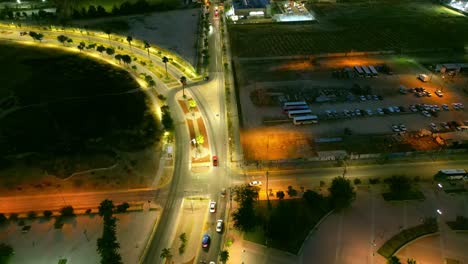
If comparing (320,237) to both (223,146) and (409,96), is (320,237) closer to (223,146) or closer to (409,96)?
(223,146)

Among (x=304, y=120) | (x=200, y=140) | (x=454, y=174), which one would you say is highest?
A: (x=304, y=120)

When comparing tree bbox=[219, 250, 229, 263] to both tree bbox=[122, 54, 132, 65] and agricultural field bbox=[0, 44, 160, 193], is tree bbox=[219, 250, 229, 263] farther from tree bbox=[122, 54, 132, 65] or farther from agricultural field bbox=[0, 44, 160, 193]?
tree bbox=[122, 54, 132, 65]

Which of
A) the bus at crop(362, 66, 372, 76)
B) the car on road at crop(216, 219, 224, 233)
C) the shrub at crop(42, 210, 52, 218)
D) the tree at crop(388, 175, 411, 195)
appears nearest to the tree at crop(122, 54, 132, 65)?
the shrub at crop(42, 210, 52, 218)

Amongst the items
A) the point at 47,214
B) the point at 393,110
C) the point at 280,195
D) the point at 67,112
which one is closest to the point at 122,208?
the point at 47,214

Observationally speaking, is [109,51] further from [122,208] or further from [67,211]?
[122,208]

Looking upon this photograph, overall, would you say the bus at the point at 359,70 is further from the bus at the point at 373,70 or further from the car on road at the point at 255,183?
the car on road at the point at 255,183

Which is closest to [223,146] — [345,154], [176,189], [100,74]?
[176,189]
